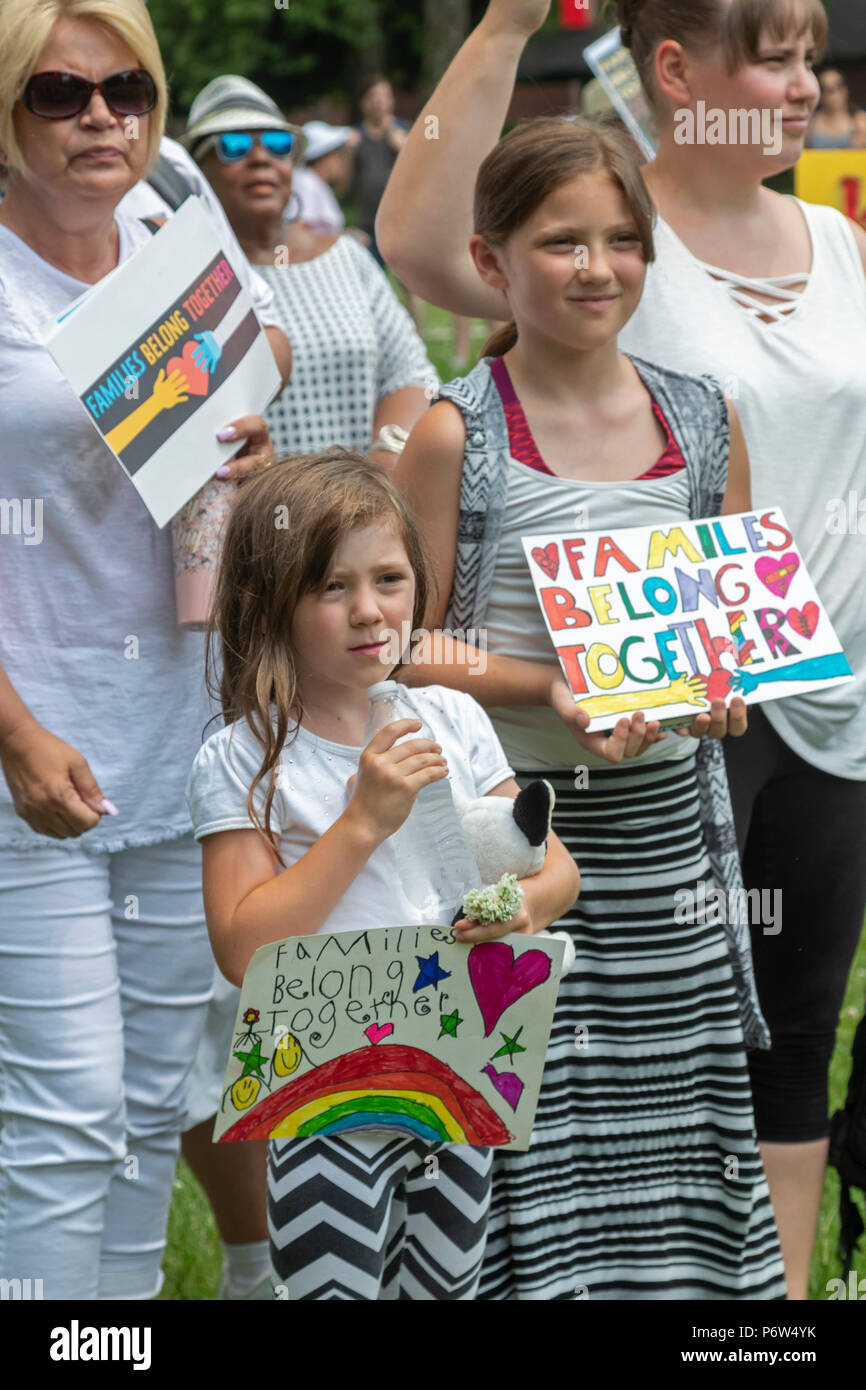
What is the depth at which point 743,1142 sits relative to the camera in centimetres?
239

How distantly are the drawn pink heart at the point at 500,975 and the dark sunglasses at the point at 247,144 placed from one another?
2720mm

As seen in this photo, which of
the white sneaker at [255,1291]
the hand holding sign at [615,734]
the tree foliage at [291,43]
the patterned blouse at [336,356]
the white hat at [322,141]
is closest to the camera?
the hand holding sign at [615,734]

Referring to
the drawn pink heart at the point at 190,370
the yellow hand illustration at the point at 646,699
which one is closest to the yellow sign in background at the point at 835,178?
the drawn pink heart at the point at 190,370

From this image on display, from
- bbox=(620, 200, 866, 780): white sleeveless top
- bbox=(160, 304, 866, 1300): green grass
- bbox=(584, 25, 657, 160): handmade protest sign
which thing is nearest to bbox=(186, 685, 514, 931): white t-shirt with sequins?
bbox=(620, 200, 866, 780): white sleeveless top

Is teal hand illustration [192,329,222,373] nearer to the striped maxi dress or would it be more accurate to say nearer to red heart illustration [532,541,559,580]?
the striped maxi dress

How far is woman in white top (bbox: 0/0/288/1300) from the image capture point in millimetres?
2346

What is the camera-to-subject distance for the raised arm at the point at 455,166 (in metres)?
2.41

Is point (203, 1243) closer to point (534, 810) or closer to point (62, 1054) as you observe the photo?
point (62, 1054)

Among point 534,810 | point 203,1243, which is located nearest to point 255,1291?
point 203,1243

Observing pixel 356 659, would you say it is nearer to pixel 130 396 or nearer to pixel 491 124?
pixel 130 396

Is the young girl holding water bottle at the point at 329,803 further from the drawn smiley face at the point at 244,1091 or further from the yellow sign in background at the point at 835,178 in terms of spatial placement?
the yellow sign in background at the point at 835,178

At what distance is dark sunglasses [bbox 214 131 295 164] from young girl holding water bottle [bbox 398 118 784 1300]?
182 centimetres

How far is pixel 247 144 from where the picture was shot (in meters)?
4.06

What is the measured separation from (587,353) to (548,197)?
0.70 feet
